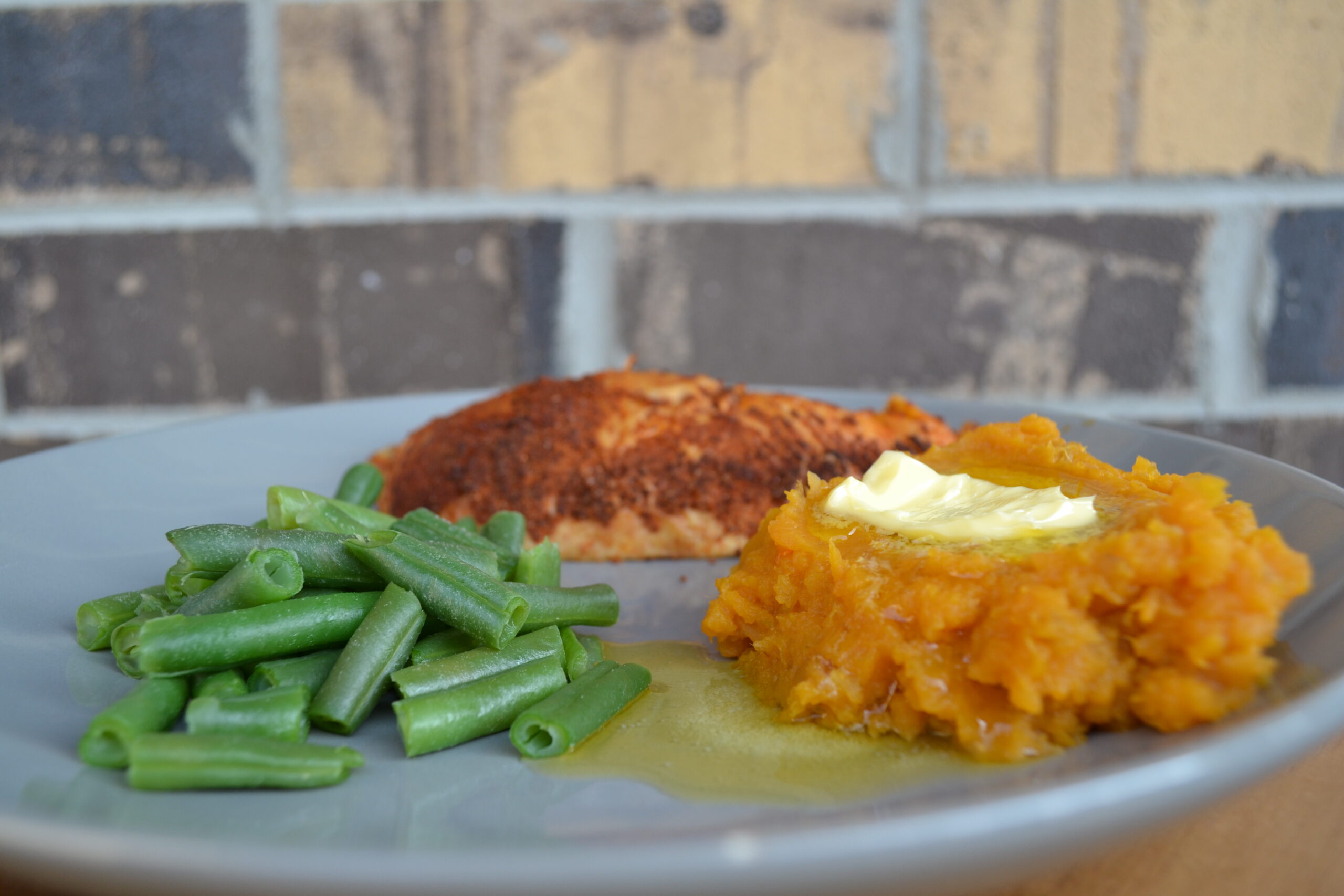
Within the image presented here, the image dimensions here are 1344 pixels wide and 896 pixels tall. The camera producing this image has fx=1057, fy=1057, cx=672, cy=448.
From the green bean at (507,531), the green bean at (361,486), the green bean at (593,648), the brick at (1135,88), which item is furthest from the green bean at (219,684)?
the brick at (1135,88)

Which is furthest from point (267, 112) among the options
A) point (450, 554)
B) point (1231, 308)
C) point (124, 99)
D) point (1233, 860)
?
point (1233, 860)

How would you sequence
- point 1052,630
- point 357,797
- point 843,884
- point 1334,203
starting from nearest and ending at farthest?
point 843,884 → point 357,797 → point 1052,630 → point 1334,203

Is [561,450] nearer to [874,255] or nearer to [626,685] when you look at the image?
[626,685]

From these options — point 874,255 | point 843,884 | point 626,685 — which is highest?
point 874,255

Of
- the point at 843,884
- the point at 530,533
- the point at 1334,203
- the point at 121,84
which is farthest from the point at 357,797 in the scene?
the point at 1334,203

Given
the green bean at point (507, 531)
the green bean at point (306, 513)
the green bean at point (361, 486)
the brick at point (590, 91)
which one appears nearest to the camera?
the green bean at point (306, 513)

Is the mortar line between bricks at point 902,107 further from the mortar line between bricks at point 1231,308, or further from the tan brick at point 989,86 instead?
the mortar line between bricks at point 1231,308
